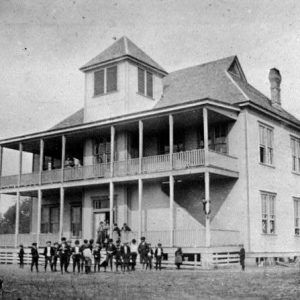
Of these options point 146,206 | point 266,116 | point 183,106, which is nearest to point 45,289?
point 183,106

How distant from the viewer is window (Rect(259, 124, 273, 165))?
2636cm

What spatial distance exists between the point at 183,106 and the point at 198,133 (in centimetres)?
356

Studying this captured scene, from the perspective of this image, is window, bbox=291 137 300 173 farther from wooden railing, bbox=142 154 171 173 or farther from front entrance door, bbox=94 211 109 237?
front entrance door, bbox=94 211 109 237

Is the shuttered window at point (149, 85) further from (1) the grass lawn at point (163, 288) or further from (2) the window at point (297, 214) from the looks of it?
(1) the grass lawn at point (163, 288)

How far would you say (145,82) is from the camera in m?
29.8

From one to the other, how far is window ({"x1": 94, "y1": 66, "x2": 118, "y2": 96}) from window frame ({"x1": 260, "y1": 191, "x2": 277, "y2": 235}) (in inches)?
393

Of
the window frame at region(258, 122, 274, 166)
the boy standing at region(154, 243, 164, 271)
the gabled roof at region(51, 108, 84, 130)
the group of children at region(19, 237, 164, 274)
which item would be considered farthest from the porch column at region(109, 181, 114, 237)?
the gabled roof at region(51, 108, 84, 130)

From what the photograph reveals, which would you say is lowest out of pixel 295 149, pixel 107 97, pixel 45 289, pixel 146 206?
pixel 45 289

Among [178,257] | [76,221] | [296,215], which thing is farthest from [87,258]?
[296,215]

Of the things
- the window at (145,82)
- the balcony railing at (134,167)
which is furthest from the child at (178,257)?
the window at (145,82)

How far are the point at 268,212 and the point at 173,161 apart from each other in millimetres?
5811

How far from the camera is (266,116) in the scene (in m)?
26.9

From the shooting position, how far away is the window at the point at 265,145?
1038 inches

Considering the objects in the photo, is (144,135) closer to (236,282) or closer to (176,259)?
(176,259)
